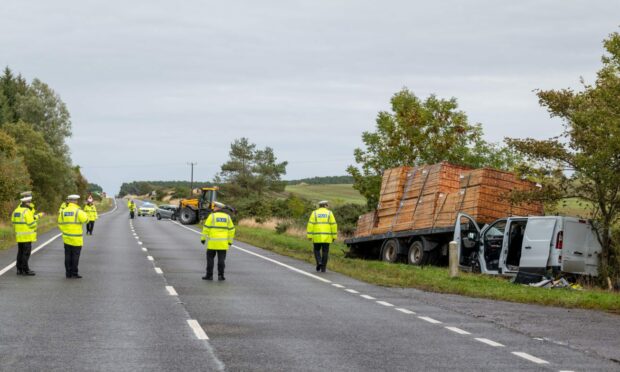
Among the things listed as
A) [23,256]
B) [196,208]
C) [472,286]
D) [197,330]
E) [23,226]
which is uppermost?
[196,208]

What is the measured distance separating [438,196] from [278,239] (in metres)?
14.0

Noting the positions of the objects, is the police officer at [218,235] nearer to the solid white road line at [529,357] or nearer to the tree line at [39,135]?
the solid white road line at [529,357]

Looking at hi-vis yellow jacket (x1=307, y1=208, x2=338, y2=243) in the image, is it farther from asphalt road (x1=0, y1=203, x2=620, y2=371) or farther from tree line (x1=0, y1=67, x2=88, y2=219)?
tree line (x1=0, y1=67, x2=88, y2=219)

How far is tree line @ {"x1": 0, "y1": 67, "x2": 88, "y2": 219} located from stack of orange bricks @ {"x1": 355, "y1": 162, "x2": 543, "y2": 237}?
4297 cm

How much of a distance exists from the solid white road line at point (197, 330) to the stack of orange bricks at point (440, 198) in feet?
42.2

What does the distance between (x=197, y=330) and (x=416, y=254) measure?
49.0 ft

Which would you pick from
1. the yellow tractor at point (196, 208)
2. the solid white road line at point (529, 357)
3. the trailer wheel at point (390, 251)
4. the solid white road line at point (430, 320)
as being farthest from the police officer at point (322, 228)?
the yellow tractor at point (196, 208)

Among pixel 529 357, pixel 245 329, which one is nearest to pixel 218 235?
pixel 245 329

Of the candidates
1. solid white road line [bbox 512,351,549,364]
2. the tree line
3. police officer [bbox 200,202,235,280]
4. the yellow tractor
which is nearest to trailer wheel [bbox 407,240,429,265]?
police officer [bbox 200,202,235,280]

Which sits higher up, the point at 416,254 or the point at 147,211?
the point at 147,211

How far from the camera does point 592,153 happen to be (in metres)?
20.2

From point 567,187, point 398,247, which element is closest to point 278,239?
point 398,247

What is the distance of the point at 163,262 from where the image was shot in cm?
2256

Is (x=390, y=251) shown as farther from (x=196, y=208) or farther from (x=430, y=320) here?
(x=196, y=208)
